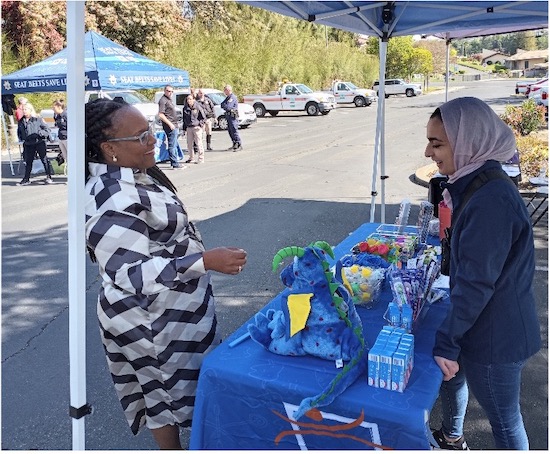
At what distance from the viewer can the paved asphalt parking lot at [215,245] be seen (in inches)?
116

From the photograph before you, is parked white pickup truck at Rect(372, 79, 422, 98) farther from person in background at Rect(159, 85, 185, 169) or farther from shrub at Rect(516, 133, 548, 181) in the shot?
shrub at Rect(516, 133, 548, 181)

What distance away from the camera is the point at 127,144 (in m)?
1.81

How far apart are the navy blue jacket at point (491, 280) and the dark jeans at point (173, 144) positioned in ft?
34.5

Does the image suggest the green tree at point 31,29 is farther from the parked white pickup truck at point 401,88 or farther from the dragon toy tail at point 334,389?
the parked white pickup truck at point 401,88

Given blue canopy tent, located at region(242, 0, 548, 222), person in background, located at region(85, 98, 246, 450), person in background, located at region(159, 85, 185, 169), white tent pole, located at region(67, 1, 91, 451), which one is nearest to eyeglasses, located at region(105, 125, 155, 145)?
person in background, located at region(85, 98, 246, 450)

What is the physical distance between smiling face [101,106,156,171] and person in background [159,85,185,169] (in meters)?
10.2

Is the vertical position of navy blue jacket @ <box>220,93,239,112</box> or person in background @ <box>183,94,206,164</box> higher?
navy blue jacket @ <box>220,93,239,112</box>

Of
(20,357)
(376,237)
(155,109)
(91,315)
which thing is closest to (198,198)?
(91,315)

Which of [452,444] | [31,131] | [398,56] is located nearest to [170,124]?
[31,131]

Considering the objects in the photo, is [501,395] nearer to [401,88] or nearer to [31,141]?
[31,141]

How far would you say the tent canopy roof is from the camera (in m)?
3.73

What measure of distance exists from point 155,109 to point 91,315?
43.1 feet

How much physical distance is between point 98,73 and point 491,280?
9.54 meters

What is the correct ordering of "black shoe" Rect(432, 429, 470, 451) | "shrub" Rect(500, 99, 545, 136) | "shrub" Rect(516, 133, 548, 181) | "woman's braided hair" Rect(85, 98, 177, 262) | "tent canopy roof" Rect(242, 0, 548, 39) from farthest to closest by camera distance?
1. "shrub" Rect(500, 99, 545, 136)
2. "shrub" Rect(516, 133, 548, 181)
3. "tent canopy roof" Rect(242, 0, 548, 39)
4. "black shoe" Rect(432, 429, 470, 451)
5. "woman's braided hair" Rect(85, 98, 177, 262)
